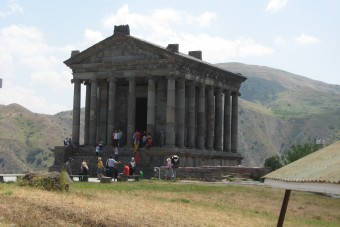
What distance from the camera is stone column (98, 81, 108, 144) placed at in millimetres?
53719

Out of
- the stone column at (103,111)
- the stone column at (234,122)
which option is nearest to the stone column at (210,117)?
the stone column at (234,122)

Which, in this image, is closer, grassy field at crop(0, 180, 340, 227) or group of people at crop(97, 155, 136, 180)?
grassy field at crop(0, 180, 340, 227)

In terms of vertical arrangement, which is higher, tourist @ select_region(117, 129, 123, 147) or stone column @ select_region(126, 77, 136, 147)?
stone column @ select_region(126, 77, 136, 147)

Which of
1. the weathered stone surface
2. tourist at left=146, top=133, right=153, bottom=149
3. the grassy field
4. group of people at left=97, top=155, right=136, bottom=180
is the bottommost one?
the grassy field

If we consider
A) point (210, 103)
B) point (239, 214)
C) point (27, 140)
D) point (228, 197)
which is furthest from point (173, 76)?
point (27, 140)

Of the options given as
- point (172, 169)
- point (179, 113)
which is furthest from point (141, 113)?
point (172, 169)

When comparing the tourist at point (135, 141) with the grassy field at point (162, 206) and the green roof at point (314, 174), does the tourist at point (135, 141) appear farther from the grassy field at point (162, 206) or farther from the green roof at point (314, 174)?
the green roof at point (314, 174)

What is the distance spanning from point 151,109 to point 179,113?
229 cm

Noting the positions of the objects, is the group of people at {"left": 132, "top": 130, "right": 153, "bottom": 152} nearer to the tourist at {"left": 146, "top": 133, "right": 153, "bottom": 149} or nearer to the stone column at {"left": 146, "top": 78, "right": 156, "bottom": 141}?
the tourist at {"left": 146, "top": 133, "right": 153, "bottom": 149}

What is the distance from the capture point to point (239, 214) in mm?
25812

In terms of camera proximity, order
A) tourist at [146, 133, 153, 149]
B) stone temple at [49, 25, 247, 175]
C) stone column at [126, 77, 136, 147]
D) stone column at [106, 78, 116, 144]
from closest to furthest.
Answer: tourist at [146, 133, 153, 149]
stone temple at [49, 25, 247, 175]
stone column at [126, 77, 136, 147]
stone column at [106, 78, 116, 144]

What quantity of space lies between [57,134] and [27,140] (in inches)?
492

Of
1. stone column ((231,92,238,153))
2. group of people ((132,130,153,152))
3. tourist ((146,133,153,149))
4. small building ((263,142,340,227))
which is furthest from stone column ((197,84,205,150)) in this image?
small building ((263,142,340,227))

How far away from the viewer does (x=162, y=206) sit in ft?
81.7
